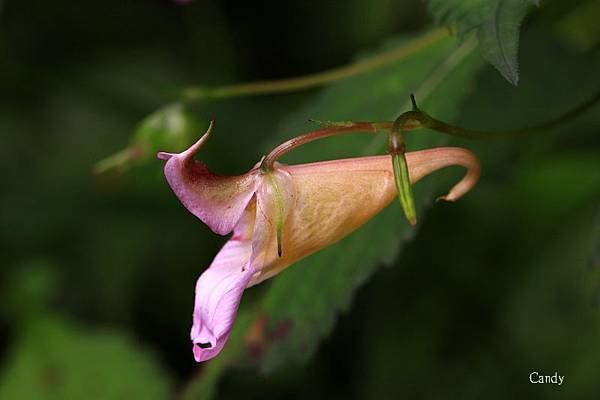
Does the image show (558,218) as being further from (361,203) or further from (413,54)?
(361,203)

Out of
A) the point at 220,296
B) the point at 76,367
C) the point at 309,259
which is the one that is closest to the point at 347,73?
the point at 309,259

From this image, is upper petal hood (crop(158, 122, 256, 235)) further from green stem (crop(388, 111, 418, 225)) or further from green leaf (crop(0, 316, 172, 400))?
green leaf (crop(0, 316, 172, 400))

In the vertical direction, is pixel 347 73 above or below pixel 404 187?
above

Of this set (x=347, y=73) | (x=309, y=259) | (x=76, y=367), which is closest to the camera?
(x=309, y=259)

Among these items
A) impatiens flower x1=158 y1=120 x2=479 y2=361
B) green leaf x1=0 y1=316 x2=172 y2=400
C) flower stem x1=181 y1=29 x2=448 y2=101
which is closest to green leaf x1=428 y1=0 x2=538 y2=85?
impatiens flower x1=158 y1=120 x2=479 y2=361

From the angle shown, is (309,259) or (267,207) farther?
Result: (309,259)

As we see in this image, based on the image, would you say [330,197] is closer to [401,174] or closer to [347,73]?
[401,174]

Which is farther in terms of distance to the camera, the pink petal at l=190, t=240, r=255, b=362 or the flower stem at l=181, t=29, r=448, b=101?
the flower stem at l=181, t=29, r=448, b=101
